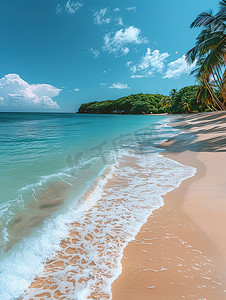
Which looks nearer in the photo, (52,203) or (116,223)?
(116,223)

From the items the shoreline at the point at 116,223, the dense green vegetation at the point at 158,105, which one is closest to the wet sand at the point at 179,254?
the shoreline at the point at 116,223

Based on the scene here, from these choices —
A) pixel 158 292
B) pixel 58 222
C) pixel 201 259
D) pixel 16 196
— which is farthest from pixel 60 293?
pixel 16 196

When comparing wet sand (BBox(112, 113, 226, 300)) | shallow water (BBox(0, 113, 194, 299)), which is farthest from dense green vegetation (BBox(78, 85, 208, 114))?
wet sand (BBox(112, 113, 226, 300))

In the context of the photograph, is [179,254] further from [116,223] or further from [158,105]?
[158,105]

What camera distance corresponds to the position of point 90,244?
2.43 m

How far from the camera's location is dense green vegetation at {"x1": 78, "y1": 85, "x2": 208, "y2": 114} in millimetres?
62438

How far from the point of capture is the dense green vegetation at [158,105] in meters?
62.4

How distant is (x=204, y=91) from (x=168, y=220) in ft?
133

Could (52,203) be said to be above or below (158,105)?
below

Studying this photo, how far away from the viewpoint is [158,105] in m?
109

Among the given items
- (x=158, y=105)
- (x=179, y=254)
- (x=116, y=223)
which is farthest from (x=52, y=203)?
(x=158, y=105)

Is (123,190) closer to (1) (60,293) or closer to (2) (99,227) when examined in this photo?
(2) (99,227)

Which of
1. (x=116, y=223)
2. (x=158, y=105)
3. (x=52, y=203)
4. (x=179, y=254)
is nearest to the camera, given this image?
(x=179, y=254)

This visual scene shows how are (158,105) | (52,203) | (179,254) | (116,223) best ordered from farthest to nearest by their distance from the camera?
(158,105)
(52,203)
(116,223)
(179,254)
